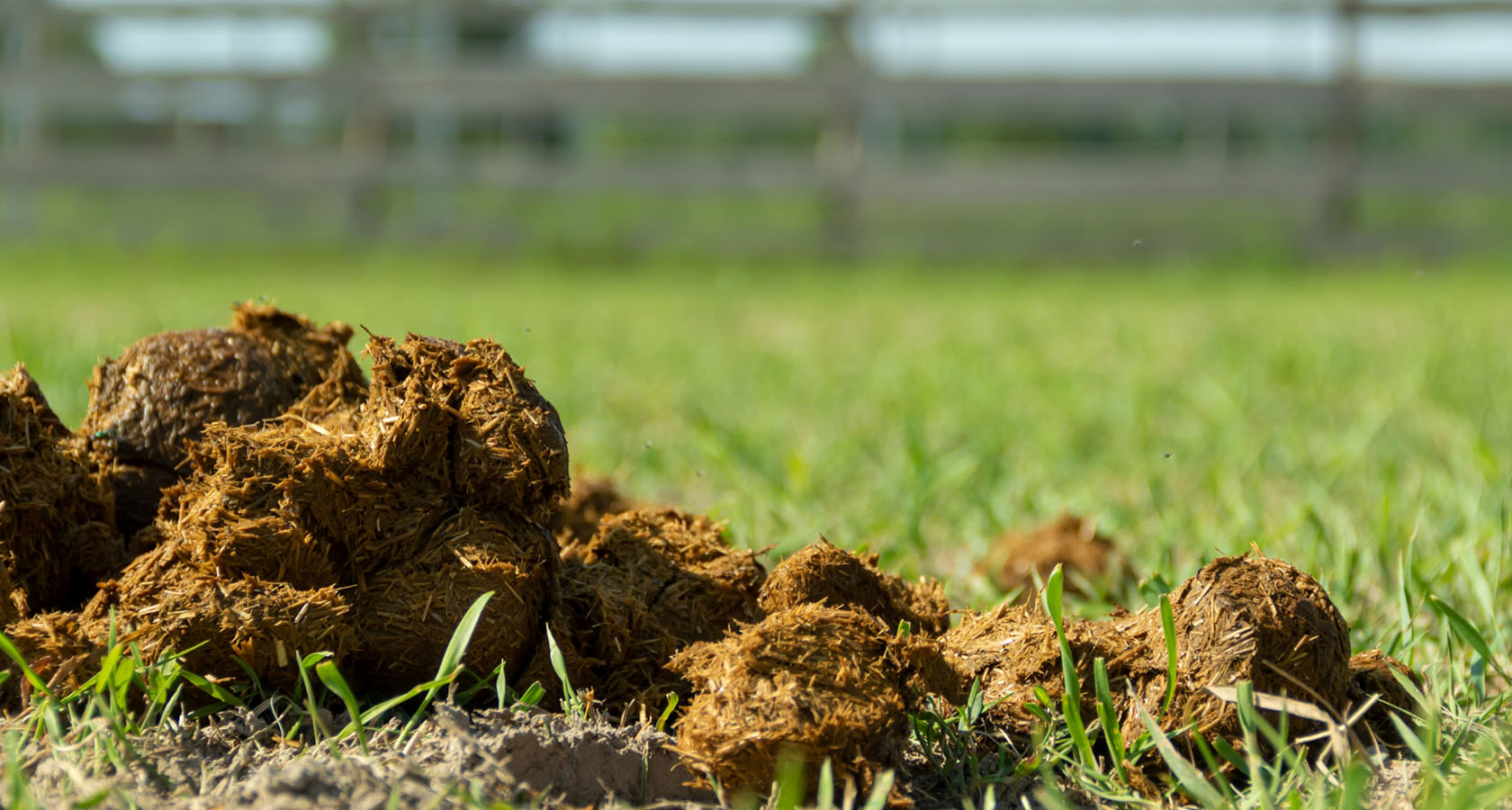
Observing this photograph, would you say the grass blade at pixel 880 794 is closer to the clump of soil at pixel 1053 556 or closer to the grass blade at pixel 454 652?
the grass blade at pixel 454 652

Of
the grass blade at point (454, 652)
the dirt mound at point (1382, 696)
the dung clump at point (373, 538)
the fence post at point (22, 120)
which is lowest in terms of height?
the dirt mound at point (1382, 696)

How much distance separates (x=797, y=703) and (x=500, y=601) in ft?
1.30

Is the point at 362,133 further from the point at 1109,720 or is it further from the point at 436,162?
the point at 1109,720

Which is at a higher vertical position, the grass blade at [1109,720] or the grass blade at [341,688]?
the grass blade at [341,688]

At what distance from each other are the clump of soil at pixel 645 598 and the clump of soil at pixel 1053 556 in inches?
23.1

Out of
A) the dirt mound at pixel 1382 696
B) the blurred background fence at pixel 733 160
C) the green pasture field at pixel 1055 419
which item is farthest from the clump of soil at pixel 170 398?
the blurred background fence at pixel 733 160

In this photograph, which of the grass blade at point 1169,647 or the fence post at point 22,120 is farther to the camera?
the fence post at point 22,120

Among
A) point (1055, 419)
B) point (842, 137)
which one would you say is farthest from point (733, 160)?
point (1055, 419)

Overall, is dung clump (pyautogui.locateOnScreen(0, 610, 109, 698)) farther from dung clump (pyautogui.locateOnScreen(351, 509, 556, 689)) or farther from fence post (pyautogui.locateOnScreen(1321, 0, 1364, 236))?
fence post (pyautogui.locateOnScreen(1321, 0, 1364, 236))

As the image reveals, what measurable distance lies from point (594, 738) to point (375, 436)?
17.8 inches

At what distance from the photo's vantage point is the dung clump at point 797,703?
49.7 inches

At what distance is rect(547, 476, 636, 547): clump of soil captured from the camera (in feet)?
6.84

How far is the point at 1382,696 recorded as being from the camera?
1.52 m

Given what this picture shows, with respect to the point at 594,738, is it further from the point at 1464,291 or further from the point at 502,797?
the point at 1464,291
